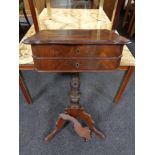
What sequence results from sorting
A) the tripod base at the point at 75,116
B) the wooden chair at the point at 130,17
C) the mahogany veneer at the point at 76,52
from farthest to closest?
the wooden chair at the point at 130,17 < the tripod base at the point at 75,116 < the mahogany veneer at the point at 76,52

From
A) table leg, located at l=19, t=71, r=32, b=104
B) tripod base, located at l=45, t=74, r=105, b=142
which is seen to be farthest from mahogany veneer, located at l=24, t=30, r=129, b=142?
table leg, located at l=19, t=71, r=32, b=104

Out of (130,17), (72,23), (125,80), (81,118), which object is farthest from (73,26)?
(130,17)

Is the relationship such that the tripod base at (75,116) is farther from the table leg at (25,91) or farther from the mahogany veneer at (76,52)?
the table leg at (25,91)

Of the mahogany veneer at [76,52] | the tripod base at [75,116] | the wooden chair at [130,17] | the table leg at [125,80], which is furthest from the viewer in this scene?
the wooden chair at [130,17]

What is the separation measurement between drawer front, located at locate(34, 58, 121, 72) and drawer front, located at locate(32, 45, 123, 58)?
27 mm

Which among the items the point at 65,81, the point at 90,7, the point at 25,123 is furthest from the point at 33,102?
the point at 90,7

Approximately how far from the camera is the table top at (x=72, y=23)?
1.14 m

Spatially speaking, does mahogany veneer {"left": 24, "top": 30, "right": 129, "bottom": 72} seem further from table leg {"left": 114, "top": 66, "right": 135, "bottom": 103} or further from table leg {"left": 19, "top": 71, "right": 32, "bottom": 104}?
table leg {"left": 19, "top": 71, "right": 32, "bottom": 104}

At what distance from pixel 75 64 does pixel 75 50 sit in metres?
0.07

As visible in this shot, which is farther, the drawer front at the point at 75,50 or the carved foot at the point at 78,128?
the carved foot at the point at 78,128

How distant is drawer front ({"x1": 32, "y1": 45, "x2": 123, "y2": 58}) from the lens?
2.44ft

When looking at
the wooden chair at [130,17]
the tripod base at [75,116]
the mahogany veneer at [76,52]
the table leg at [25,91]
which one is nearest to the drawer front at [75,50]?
Answer: the mahogany veneer at [76,52]

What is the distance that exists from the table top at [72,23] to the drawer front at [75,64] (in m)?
0.32

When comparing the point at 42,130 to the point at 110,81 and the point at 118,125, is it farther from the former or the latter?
the point at 110,81
